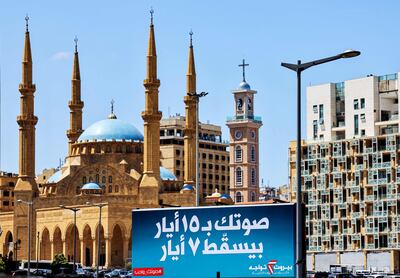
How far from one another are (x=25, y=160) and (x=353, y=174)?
41.5 m

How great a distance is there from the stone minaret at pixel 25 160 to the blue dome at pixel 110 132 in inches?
432

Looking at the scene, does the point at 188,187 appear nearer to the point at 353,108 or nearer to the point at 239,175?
the point at 353,108

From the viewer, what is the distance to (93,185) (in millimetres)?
140250

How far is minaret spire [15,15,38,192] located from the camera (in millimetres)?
137750

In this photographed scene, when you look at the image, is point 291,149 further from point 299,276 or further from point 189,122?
point 299,276

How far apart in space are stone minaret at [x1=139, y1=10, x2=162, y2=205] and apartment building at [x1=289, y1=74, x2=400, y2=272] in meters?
17.3

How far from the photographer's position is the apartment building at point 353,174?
11506cm

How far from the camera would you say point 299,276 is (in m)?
38.2

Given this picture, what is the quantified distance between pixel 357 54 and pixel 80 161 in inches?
4425

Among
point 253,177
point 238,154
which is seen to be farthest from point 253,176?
point 238,154

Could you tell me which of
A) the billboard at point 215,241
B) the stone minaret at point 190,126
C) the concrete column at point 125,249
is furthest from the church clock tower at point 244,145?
the billboard at point 215,241

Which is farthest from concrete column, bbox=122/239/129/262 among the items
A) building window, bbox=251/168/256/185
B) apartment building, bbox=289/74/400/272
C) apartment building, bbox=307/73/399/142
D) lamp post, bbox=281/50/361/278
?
lamp post, bbox=281/50/361/278

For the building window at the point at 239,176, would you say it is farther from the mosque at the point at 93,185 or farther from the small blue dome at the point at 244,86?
the mosque at the point at 93,185

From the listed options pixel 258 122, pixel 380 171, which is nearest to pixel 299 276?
pixel 380 171
